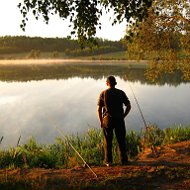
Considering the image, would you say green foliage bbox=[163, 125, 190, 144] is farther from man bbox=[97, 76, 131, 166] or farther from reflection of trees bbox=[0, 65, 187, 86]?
reflection of trees bbox=[0, 65, 187, 86]

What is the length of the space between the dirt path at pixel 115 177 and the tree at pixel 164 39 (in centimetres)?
1157

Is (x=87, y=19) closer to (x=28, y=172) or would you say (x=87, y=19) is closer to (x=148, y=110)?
(x=28, y=172)

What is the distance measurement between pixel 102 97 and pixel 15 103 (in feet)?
112

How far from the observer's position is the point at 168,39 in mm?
22938

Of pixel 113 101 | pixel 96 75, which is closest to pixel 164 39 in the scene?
pixel 113 101

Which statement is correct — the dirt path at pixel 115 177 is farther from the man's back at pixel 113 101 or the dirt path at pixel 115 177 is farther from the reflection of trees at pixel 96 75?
the reflection of trees at pixel 96 75

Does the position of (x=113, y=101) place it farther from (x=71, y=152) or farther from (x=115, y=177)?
(x=71, y=152)

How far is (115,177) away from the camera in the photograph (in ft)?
32.2

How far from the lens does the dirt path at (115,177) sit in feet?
30.5

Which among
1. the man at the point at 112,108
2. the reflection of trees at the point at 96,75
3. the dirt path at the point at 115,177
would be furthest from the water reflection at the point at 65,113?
the reflection of trees at the point at 96,75

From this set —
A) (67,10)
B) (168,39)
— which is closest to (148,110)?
(168,39)

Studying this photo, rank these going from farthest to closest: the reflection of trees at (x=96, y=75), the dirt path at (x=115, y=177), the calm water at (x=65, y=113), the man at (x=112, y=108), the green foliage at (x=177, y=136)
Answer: the reflection of trees at (x=96, y=75)
the calm water at (x=65, y=113)
the green foliage at (x=177, y=136)
the man at (x=112, y=108)
the dirt path at (x=115, y=177)

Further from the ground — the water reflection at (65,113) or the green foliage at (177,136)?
the green foliage at (177,136)

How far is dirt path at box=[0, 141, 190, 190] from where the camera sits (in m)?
9.30
